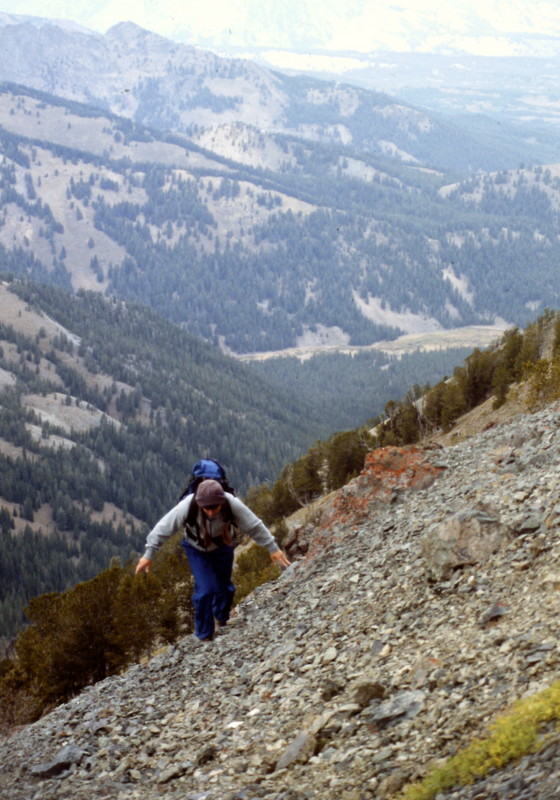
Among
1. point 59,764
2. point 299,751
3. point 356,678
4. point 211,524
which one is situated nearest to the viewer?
point 299,751

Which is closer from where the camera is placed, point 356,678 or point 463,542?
point 356,678

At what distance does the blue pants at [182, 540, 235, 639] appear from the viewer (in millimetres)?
19469

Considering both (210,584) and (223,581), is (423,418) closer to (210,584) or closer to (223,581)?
(223,581)

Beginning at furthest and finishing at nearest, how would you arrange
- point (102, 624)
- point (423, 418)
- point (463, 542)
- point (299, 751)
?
point (423, 418) < point (102, 624) < point (463, 542) < point (299, 751)

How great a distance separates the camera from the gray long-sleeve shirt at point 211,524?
18.2m

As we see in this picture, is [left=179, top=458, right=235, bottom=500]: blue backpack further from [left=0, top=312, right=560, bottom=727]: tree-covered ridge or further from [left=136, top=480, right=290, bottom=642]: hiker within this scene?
[left=0, top=312, right=560, bottom=727]: tree-covered ridge

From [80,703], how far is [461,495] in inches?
419

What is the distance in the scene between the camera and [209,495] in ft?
58.2

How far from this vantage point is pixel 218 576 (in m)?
19.9

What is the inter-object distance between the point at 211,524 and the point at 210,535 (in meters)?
0.28

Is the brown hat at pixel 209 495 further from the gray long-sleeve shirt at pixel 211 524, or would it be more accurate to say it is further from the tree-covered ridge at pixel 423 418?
the tree-covered ridge at pixel 423 418

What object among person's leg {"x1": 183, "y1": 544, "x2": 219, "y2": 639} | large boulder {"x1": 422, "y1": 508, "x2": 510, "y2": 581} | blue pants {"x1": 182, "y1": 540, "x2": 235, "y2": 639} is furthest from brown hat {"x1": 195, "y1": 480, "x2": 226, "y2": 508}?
large boulder {"x1": 422, "y1": 508, "x2": 510, "y2": 581}

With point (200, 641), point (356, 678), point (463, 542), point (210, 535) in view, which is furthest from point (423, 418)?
point (356, 678)

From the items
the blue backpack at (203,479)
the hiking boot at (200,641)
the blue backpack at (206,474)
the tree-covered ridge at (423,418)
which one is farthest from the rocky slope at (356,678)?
the tree-covered ridge at (423,418)
